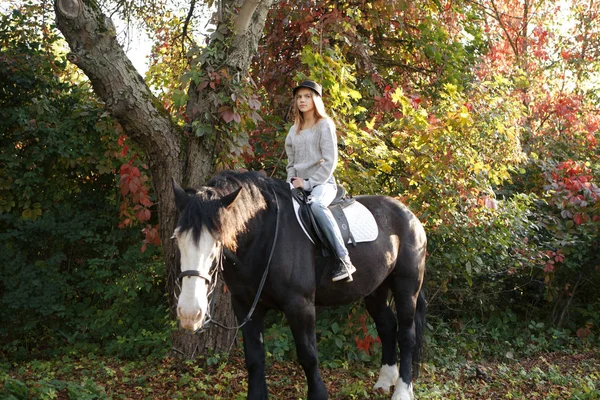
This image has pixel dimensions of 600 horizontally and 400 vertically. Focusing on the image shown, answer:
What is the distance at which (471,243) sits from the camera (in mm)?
6398

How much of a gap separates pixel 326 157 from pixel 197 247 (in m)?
1.41

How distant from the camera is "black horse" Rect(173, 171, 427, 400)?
338cm

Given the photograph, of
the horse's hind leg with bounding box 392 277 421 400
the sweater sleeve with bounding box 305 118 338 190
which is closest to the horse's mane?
the sweater sleeve with bounding box 305 118 338 190

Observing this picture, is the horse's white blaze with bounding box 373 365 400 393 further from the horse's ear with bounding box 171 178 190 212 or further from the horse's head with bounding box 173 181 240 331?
the horse's ear with bounding box 171 178 190 212

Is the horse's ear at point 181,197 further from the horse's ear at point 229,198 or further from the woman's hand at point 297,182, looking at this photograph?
the woman's hand at point 297,182

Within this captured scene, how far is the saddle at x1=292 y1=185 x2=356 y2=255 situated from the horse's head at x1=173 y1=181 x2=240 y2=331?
815mm

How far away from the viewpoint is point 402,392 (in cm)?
478

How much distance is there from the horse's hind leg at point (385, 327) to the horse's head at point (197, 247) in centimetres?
227

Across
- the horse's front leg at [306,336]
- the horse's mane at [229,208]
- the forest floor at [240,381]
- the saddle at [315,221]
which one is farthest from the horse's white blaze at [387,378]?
the horse's mane at [229,208]

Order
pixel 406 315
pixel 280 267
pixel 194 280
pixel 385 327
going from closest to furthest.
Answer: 1. pixel 194 280
2. pixel 280 267
3. pixel 406 315
4. pixel 385 327

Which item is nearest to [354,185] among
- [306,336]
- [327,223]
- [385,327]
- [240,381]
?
[385,327]

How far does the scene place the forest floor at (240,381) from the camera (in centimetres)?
493

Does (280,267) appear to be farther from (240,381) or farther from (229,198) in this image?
(240,381)

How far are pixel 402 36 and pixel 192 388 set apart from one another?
5844 mm
